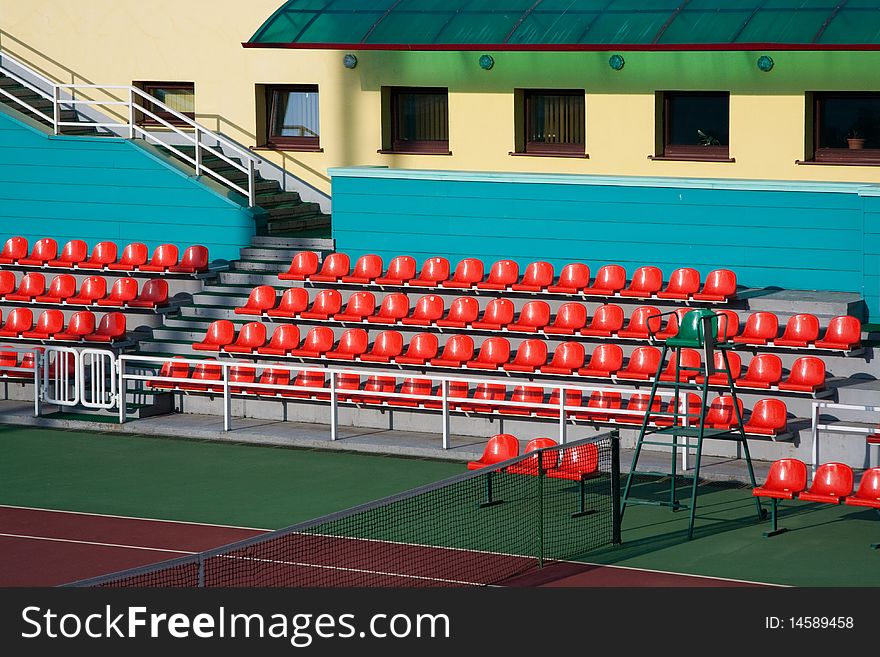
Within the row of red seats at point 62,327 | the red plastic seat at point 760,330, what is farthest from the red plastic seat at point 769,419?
the row of red seats at point 62,327

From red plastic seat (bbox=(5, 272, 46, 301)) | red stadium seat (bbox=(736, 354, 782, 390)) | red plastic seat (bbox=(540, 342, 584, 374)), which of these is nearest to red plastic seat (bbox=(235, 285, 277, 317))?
red plastic seat (bbox=(5, 272, 46, 301))

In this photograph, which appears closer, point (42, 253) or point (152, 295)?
point (152, 295)

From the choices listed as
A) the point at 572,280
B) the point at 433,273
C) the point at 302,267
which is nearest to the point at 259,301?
the point at 302,267

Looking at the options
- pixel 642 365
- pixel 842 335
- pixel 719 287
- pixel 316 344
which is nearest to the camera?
pixel 842 335

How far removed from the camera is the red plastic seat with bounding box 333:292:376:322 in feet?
78.7

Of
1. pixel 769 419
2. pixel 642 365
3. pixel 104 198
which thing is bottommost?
pixel 769 419

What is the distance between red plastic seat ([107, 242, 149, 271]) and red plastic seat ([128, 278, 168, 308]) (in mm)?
1125

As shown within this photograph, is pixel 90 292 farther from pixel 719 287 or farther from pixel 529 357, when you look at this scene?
pixel 719 287

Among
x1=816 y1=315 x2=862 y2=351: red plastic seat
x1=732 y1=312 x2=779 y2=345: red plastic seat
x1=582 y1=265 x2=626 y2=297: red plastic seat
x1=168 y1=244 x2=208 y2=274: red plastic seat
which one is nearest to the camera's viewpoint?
x1=816 y1=315 x2=862 y2=351: red plastic seat

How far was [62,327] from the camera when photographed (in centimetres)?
2519

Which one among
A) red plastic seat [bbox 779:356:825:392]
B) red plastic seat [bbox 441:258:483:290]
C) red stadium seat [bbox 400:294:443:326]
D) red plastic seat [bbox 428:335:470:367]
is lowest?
red plastic seat [bbox 779:356:825:392]

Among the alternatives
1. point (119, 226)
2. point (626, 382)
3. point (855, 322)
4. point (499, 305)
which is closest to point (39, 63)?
point (119, 226)

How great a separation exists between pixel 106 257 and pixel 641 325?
9527 mm

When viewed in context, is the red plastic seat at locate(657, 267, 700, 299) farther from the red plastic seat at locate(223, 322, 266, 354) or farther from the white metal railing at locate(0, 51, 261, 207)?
the white metal railing at locate(0, 51, 261, 207)
